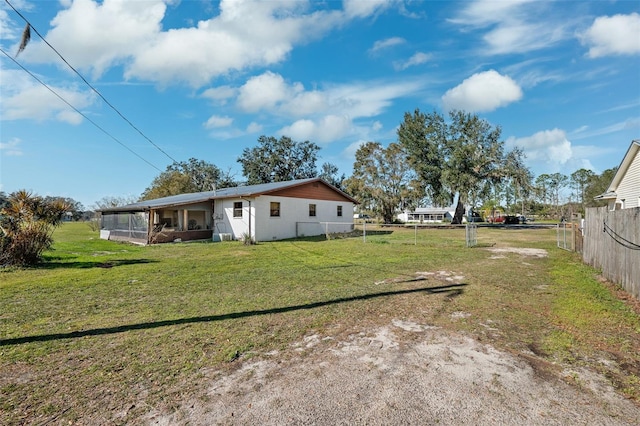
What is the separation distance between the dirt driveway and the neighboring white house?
55.1ft

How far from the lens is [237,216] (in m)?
19.4

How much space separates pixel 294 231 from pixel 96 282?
13.6m

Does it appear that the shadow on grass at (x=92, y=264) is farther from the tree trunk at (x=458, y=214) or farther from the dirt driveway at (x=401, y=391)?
the tree trunk at (x=458, y=214)

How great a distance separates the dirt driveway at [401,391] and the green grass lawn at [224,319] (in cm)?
25

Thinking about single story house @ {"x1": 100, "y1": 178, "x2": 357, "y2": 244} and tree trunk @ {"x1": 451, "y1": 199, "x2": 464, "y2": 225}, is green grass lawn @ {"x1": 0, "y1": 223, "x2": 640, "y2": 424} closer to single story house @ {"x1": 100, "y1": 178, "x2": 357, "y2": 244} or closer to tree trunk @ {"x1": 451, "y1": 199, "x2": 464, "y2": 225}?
single story house @ {"x1": 100, "y1": 178, "x2": 357, "y2": 244}

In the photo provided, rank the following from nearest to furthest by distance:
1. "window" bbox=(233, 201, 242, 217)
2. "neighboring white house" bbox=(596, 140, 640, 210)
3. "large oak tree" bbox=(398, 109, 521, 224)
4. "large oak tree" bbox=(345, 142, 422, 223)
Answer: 1. "neighboring white house" bbox=(596, 140, 640, 210)
2. "window" bbox=(233, 201, 242, 217)
3. "large oak tree" bbox=(398, 109, 521, 224)
4. "large oak tree" bbox=(345, 142, 422, 223)

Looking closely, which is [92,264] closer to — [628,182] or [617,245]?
[617,245]

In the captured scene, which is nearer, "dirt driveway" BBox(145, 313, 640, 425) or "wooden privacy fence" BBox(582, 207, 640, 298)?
"dirt driveway" BBox(145, 313, 640, 425)

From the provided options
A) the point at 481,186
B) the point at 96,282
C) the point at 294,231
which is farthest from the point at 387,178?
the point at 96,282

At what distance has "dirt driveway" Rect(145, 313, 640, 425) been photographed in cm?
245

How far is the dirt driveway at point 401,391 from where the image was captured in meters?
2.45

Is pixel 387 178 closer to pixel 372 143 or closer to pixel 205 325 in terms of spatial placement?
pixel 372 143

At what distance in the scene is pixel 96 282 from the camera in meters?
7.65

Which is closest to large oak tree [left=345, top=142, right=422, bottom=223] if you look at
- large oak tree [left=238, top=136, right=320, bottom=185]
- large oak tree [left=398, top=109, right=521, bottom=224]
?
large oak tree [left=398, top=109, right=521, bottom=224]
